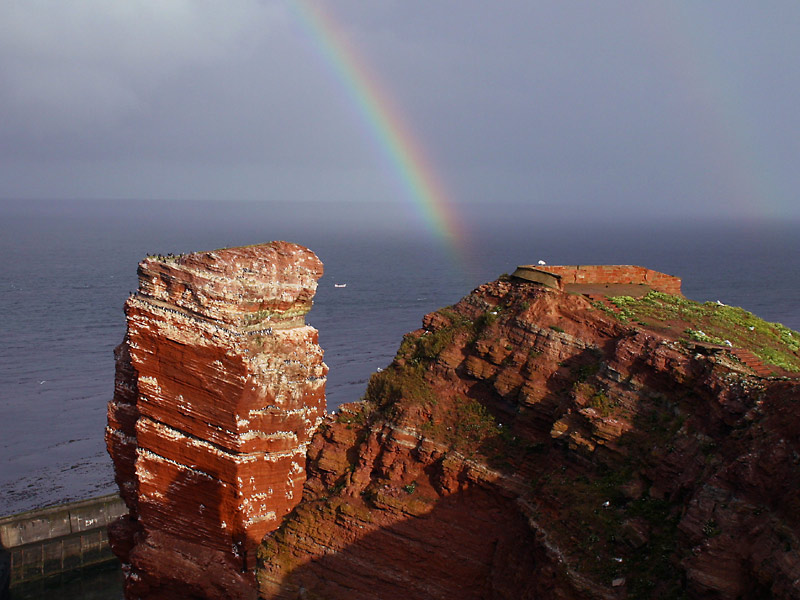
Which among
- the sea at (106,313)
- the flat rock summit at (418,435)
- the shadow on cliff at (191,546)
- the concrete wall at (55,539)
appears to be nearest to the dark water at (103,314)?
the sea at (106,313)

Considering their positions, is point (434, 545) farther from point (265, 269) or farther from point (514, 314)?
point (265, 269)

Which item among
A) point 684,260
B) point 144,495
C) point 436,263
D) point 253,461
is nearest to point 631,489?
point 253,461

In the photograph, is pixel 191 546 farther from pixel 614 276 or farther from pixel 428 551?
pixel 614 276

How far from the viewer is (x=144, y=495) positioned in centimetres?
2397

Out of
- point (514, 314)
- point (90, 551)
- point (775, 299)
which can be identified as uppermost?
point (514, 314)

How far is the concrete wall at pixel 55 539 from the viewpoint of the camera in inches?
1502

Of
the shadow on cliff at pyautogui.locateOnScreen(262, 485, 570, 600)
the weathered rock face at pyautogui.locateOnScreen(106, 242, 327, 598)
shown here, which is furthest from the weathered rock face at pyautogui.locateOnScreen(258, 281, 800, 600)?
the weathered rock face at pyautogui.locateOnScreen(106, 242, 327, 598)

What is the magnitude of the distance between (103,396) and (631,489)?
54.5m

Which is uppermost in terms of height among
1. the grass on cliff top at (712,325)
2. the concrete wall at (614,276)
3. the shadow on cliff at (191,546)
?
the concrete wall at (614,276)

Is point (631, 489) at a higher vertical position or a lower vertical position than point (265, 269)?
lower

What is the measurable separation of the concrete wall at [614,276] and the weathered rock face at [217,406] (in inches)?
353

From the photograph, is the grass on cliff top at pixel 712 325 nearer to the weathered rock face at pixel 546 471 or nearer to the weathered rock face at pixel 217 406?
the weathered rock face at pixel 546 471

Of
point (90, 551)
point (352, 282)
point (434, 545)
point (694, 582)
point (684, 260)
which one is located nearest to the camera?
point (694, 582)

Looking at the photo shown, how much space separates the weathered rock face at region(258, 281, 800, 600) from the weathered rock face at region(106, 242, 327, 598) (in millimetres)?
1063
